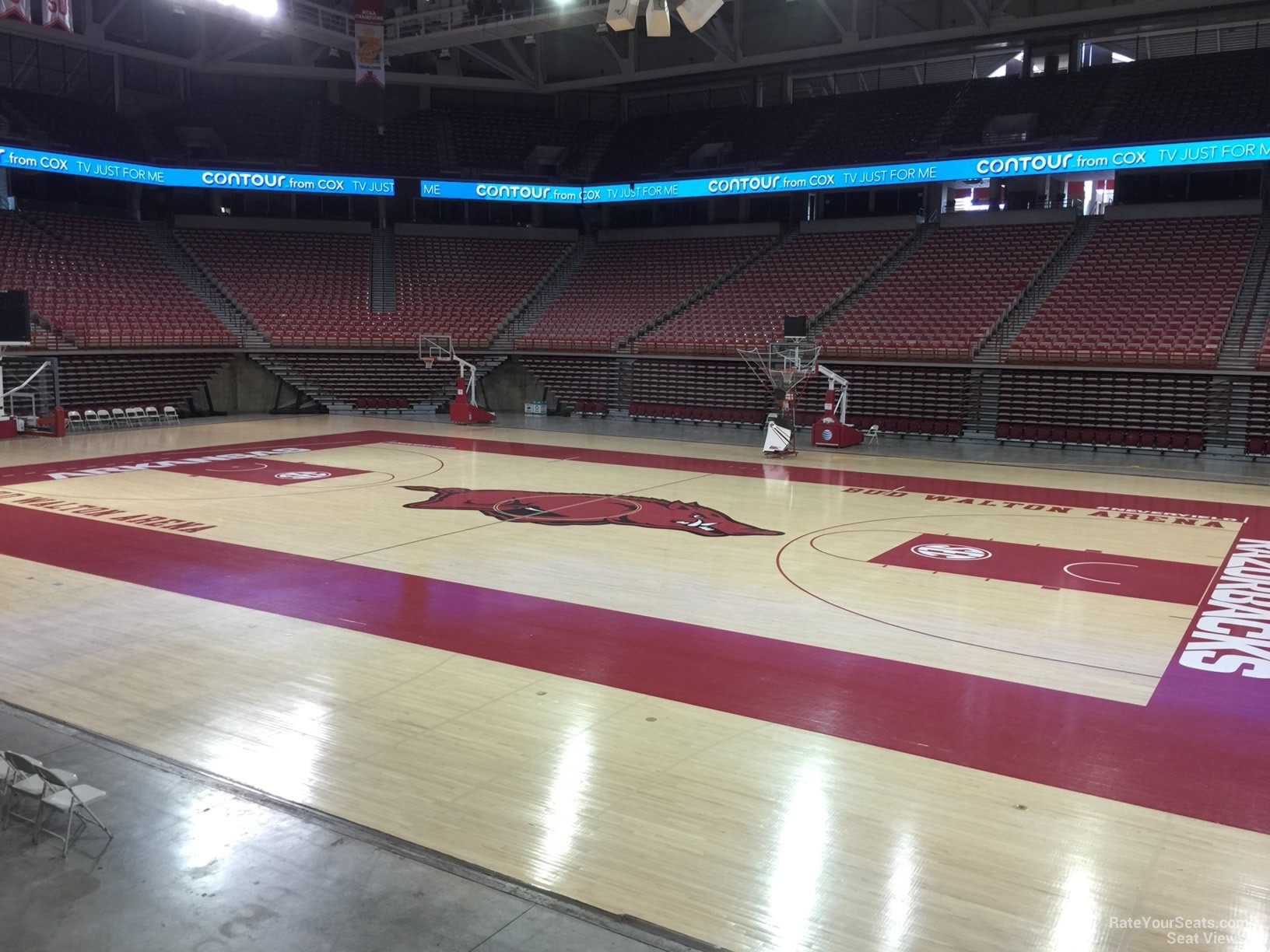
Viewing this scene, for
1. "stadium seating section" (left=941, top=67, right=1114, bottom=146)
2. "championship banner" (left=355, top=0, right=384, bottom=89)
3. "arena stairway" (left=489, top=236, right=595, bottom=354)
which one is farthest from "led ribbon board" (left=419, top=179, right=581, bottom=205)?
"stadium seating section" (left=941, top=67, right=1114, bottom=146)

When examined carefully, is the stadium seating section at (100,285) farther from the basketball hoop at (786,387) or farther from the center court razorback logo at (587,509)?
the basketball hoop at (786,387)

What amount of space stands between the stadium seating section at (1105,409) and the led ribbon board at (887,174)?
22.2 feet

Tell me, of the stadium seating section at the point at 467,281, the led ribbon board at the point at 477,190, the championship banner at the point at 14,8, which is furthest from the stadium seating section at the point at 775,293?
the championship banner at the point at 14,8

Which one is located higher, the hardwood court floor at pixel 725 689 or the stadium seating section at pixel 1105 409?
the stadium seating section at pixel 1105 409

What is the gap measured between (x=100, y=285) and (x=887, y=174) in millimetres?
22609

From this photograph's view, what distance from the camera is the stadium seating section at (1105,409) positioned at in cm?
2167

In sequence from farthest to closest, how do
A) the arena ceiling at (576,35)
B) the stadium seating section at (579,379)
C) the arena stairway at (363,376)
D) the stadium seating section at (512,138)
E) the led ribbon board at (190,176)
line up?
the stadium seating section at (512,138) < the stadium seating section at (579,379) < the arena stairway at (363,376) < the led ribbon board at (190,176) < the arena ceiling at (576,35)

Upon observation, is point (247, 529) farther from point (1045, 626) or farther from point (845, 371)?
point (845, 371)

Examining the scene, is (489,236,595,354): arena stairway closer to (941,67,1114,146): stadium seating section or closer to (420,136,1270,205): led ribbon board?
(420,136,1270,205): led ribbon board

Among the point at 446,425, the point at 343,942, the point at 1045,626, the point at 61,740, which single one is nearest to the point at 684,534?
the point at 1045,626

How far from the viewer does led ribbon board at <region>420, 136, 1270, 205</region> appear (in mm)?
24859

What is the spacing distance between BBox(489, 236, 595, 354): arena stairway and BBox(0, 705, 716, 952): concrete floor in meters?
25.2

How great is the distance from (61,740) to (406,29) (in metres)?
26.6

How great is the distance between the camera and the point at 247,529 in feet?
42.0
